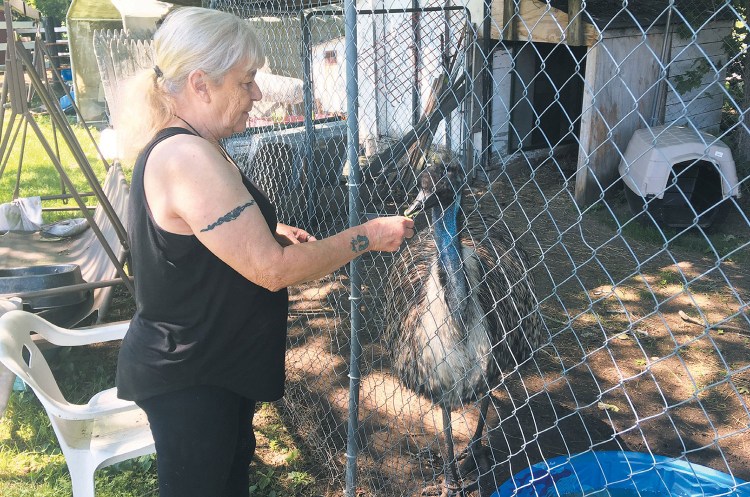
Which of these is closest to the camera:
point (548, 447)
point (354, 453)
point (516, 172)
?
point (354, 453)

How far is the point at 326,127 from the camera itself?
7.20 metres

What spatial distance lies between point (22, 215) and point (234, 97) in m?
4.25

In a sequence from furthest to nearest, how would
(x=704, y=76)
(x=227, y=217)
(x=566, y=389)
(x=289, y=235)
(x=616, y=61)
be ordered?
(x=704, y=76), (x=616, y=61), (x=566, y=389), (x=289, y=235), (x=227, y=217)

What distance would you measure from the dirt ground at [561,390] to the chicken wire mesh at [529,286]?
0.02m

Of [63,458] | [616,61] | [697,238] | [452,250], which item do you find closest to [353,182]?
[452,250]

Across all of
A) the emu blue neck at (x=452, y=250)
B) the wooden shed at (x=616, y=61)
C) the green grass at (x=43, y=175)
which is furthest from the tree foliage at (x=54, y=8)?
the emu blue neck at (x=452, y=250)

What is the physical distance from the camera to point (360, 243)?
190 cm

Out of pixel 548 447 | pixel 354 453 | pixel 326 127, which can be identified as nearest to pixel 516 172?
pixel 326 127

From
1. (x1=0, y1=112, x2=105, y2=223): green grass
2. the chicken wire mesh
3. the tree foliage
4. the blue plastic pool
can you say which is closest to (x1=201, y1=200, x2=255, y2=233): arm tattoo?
the chicken wire mesh

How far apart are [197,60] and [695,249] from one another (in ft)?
17.6

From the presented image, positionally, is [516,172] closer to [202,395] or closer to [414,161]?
[414,161]

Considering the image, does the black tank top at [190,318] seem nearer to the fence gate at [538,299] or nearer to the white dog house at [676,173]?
the fence gate at [538,299]

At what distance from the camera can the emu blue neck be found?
283 centimetres

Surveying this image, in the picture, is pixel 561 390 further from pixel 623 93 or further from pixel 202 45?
pixel 623 93
